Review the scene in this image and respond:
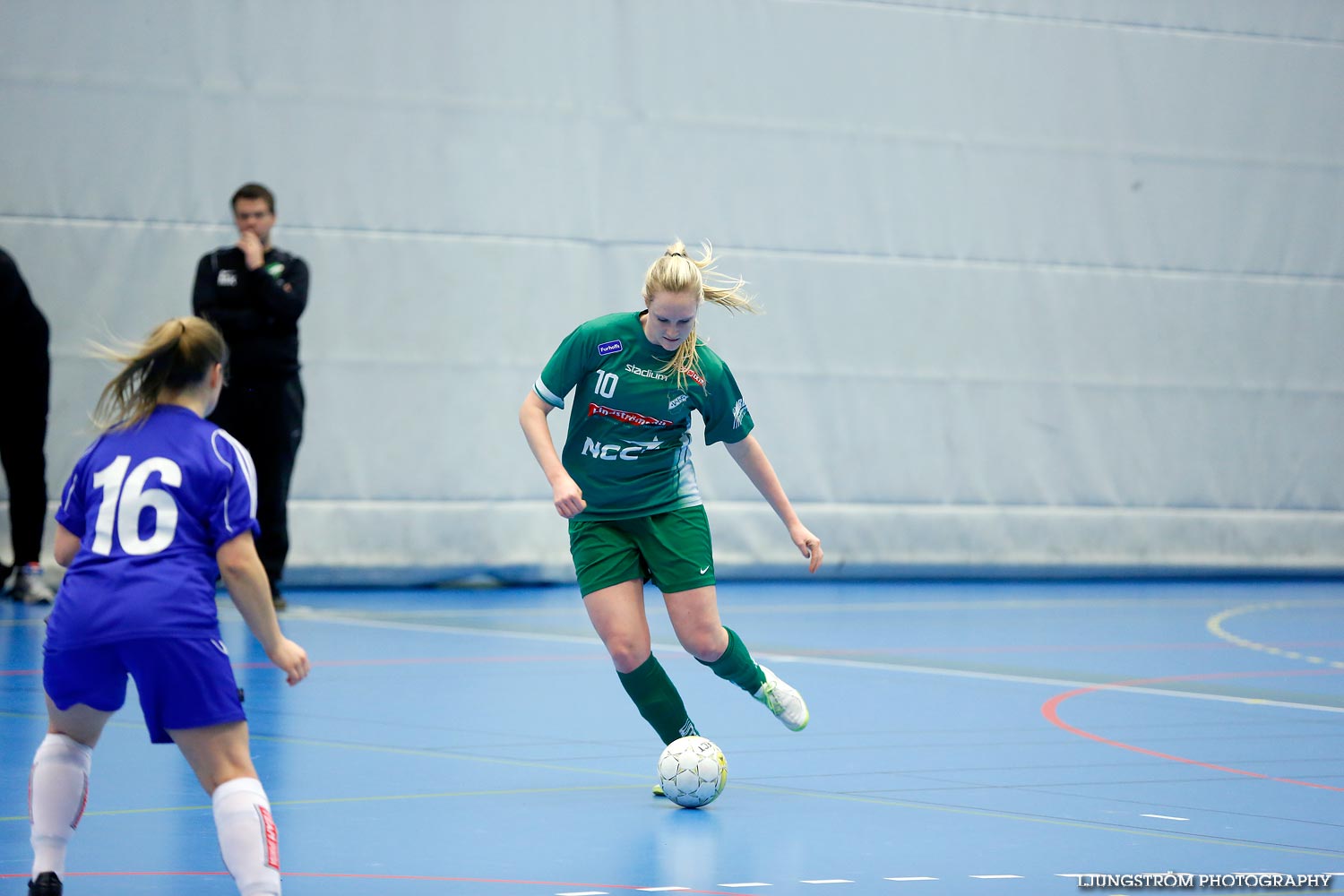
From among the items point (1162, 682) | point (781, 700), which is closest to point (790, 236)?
point (1162, 682)

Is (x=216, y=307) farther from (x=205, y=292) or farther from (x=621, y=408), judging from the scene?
(x=621, y=408)

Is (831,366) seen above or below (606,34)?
below

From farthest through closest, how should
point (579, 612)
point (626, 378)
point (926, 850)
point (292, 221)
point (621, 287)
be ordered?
point (621, 287) → point (292, 221) → point (579, 612) → point (626, 378) → point (926, 850)

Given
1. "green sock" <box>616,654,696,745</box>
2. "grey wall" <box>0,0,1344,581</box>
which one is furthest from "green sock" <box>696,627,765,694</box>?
"grey wall" <box>0,0,1344,581</box>

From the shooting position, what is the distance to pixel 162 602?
3262mm

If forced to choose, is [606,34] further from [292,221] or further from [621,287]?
[292,221]

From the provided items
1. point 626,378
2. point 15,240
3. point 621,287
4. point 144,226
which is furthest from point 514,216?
point 626,378

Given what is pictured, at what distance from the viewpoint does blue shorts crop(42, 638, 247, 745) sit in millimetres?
3248

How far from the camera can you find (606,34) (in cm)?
1127

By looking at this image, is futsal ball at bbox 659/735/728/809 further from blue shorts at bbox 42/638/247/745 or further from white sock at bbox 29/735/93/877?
white sock at bbox 29/735/93/877

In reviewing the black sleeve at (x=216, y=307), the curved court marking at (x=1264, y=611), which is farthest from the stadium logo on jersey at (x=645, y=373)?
the curved court marking at (x=1264, y=611)

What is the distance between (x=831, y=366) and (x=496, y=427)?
2497mm

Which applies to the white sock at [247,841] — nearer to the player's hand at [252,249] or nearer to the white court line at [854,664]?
the white court line at [854,664]

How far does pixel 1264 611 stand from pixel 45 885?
903 centimetres
